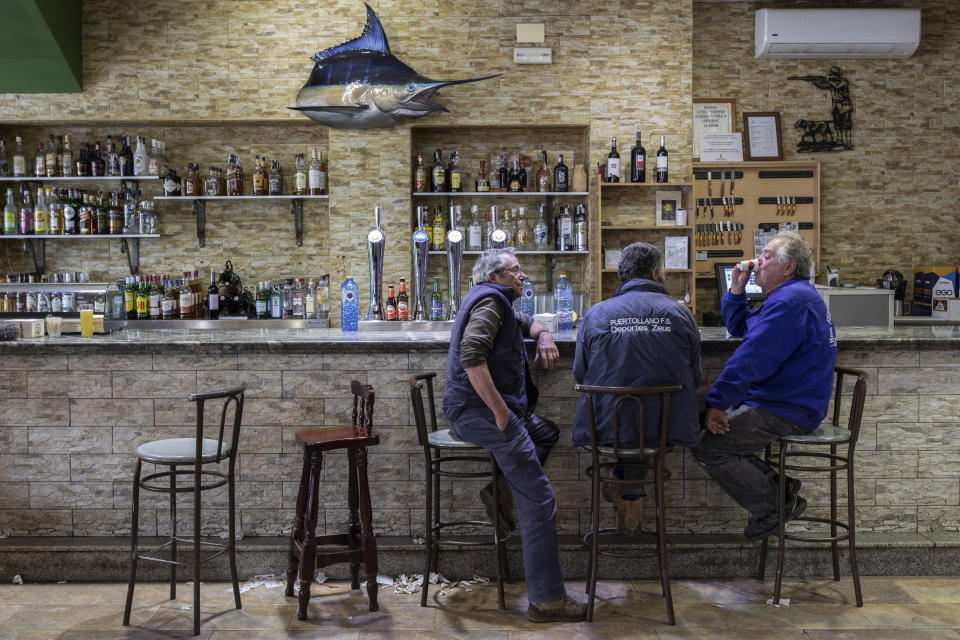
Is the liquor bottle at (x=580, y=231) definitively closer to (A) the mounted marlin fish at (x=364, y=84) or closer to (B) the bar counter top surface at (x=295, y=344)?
(A) the mounted marlin fish at (x=364, y=84)

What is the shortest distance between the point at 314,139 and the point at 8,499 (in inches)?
152

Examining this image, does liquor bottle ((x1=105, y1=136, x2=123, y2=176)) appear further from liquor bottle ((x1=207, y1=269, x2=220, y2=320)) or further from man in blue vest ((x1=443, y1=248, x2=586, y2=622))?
man in blue vest ((x1=443, y1=248, x2=586, y2=622))

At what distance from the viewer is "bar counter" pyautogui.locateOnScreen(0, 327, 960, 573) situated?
13.2 feet

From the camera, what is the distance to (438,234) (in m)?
6.65

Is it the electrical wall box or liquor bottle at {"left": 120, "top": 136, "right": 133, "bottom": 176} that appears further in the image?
liquor bottle at {"left": 120, "top": 136, "right": 133, "bottom": 176}

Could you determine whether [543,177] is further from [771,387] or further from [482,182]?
[771,387]

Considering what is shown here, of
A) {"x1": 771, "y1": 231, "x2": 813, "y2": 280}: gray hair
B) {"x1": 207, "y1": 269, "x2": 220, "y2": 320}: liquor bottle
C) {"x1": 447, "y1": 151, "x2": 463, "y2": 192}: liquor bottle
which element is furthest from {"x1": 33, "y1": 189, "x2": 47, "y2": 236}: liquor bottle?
{"x1": 771, "y1": 231, "x2": 813, "y2": 280}: gray hair

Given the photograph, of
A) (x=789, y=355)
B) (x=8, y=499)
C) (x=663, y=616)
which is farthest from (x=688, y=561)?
(x=8, y=499)

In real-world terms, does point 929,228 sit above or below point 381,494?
above

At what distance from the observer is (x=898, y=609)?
3.58 metres

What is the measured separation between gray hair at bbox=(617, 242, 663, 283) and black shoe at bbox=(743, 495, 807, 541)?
1148 millimetres

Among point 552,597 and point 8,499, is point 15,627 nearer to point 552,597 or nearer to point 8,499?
point 8,499

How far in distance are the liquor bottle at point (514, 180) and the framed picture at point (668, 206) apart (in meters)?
1.09

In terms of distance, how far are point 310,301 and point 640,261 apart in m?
3.77
